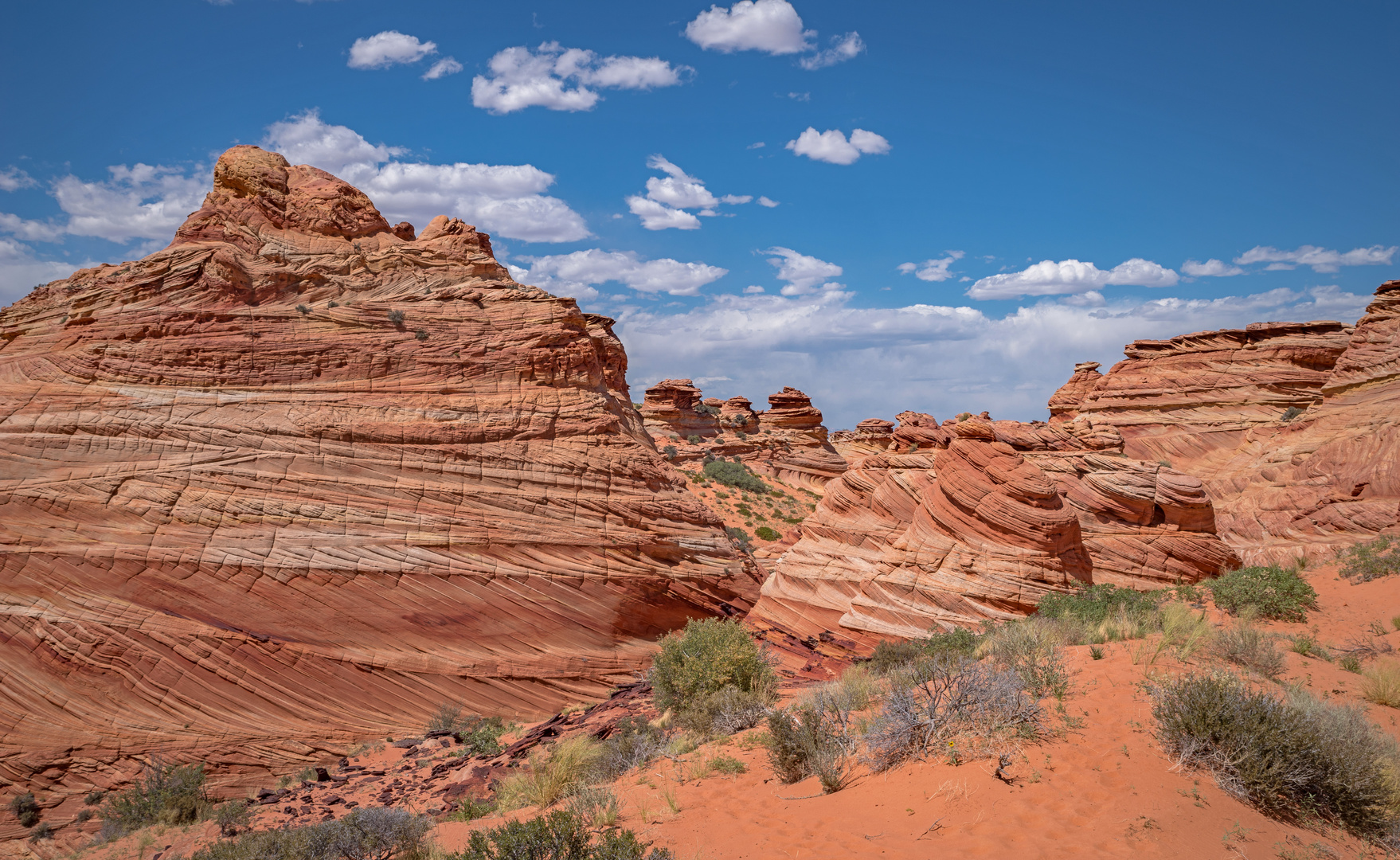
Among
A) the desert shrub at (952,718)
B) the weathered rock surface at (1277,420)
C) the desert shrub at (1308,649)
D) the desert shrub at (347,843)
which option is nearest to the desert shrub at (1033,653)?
the desert shrub at (952,718)

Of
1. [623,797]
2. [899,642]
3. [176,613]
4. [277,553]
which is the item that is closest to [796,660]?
[899,642]

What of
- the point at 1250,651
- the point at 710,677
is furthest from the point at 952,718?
the point at 710,677

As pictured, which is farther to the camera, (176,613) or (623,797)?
(176,613)

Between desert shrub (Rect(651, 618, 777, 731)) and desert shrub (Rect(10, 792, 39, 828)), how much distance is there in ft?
31.3

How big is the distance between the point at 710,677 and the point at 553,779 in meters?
3.54

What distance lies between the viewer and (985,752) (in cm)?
702

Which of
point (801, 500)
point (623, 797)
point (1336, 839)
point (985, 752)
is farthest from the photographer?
point (801, 500)

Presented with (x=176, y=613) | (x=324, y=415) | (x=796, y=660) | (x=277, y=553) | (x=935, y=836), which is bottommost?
(x=796, y=660)

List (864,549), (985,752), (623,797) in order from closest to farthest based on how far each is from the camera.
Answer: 1. (985,752)
2. (623,797)
3. (864,549)

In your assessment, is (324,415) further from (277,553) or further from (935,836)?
(935,836)

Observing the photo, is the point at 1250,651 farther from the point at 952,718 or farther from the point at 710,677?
the point at 710,677

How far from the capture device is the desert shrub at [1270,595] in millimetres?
11703

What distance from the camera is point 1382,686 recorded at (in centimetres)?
812

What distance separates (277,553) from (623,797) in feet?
27.6
